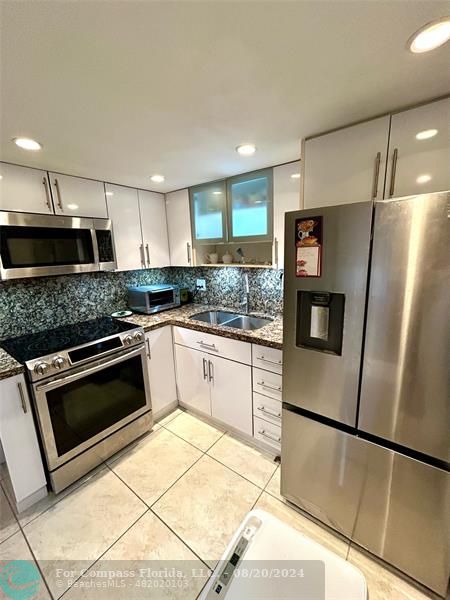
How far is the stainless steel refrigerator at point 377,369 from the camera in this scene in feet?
3.05

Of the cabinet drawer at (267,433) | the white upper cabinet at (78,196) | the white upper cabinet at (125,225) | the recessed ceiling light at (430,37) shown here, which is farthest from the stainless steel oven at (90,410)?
the recessed ceiling light at (430,37)

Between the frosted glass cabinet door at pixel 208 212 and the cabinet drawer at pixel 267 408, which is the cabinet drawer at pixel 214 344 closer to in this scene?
the cabinet drawer at pixel 267 408

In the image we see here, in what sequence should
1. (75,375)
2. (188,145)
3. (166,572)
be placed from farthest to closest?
(75,375) < (188,145) < (166,572)

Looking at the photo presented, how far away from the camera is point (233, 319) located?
237cm

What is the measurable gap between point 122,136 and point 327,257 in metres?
1.25

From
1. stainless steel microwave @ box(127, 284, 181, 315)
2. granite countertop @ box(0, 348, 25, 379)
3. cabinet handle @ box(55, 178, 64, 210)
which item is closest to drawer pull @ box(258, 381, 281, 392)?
stainless steel microwave @ box(127, 284, 181, 315)

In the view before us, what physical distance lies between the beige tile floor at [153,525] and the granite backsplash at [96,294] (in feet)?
3.92

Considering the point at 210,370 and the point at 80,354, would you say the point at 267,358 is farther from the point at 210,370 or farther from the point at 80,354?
the point at 80,354

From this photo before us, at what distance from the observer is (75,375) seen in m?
1.59

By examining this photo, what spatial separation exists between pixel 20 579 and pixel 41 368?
3.27 feet

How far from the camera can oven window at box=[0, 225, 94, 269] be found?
5.09ft

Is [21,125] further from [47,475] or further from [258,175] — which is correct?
[47,475]

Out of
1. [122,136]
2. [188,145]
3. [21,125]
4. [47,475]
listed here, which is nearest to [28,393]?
[47,475]

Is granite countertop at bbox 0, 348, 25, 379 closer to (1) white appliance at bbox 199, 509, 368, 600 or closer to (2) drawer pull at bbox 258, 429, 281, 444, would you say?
(1) white appliance at bbox 199, 509, 368, 600
